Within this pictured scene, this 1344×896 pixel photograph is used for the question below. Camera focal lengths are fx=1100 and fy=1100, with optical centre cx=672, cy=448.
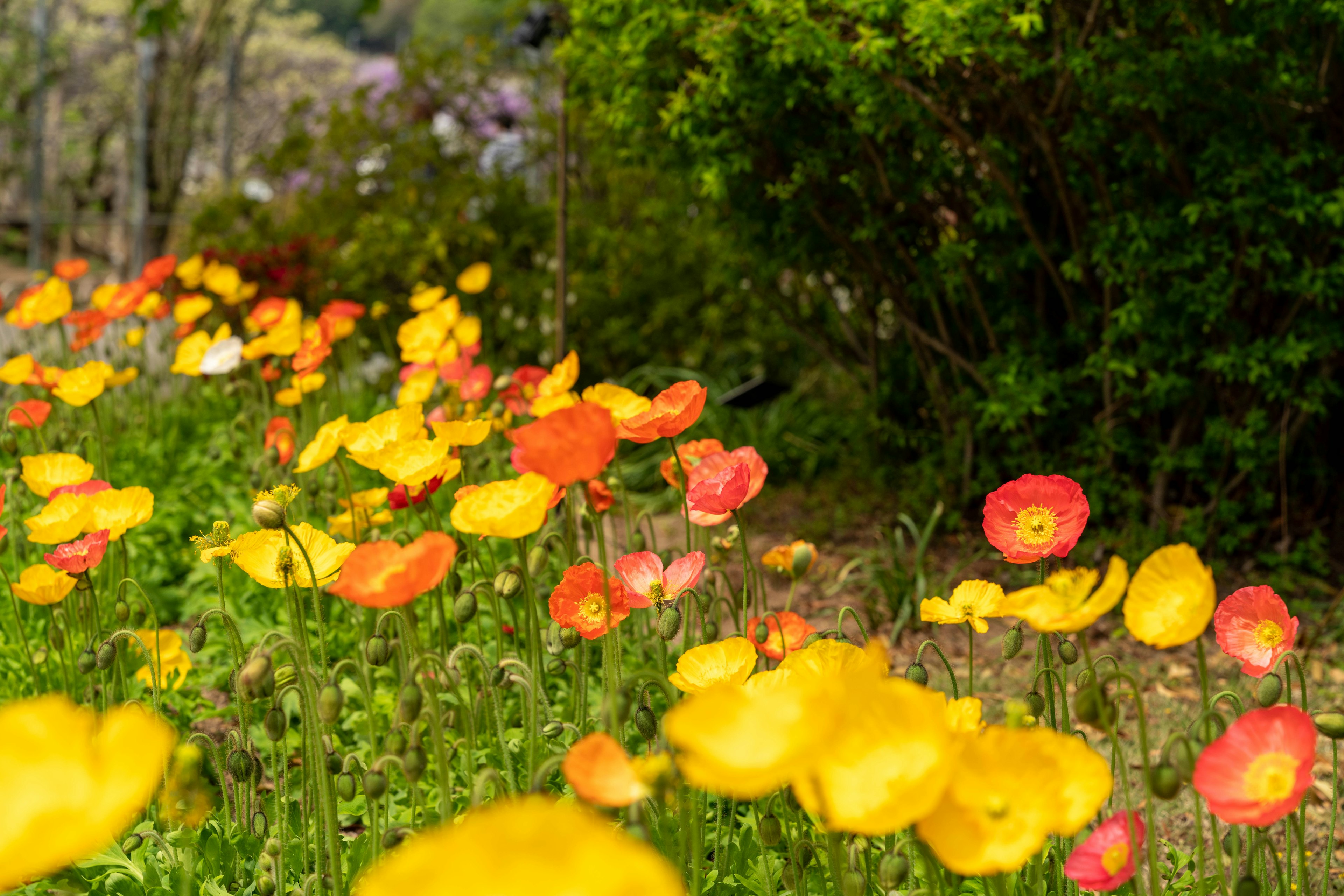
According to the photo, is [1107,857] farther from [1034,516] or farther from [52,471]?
[52,471]

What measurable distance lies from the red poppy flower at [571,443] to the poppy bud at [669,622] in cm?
52

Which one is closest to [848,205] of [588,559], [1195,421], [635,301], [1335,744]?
[1195,421]

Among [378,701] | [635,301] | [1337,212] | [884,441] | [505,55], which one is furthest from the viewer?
[505,55]

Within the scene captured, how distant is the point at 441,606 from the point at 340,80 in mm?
26090

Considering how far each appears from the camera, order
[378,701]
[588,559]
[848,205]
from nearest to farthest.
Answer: [588,559] < [378,701] < [848,205]

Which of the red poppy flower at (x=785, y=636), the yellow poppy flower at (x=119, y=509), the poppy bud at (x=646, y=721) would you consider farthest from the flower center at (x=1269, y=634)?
the yellow poppy flower at (x=119, y=509)

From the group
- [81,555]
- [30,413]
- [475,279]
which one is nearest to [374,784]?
[81,555]

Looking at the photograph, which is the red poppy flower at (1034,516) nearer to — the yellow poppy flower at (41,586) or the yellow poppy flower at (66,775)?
the yellow poppy flower at (66,775)

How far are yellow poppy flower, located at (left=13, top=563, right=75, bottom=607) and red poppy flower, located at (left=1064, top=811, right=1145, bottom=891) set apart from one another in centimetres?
143

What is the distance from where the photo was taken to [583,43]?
12.9 feet

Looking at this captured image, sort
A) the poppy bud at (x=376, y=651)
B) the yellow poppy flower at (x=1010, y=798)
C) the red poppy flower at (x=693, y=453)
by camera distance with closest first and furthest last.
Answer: the yellow poppy flower at (x=1010, y=798) → the poppy bud at (x=376, y=651) → the red poppy flower at (x=693, y=453)

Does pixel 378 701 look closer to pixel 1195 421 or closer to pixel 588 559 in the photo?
pixel 588 559

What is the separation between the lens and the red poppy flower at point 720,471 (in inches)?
63.1

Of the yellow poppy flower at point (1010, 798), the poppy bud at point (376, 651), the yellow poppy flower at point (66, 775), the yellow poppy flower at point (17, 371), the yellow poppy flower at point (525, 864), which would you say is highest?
the yellow poppy flower at point (525, 864)
